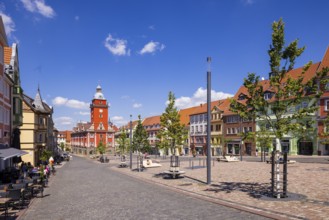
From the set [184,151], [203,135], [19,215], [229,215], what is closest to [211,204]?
[229,215]

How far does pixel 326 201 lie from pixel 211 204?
16.0ft

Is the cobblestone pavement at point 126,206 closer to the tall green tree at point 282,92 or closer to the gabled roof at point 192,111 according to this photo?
the tall green tree at point 282,92

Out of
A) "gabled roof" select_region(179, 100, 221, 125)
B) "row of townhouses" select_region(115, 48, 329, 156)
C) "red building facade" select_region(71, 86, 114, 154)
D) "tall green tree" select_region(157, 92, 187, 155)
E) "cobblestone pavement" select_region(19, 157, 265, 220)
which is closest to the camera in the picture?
"cobblestone pavement" select_region(19, 157, 265, 220)

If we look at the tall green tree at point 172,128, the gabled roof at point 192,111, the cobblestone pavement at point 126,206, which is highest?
the gabled roof at point 192,111

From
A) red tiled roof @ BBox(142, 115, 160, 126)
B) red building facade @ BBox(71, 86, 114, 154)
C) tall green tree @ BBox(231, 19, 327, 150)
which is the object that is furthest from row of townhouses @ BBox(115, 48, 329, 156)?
tall green tree @ BBox(231, 19, 327, 150)

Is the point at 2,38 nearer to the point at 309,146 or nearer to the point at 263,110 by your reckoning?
the point at 263,110

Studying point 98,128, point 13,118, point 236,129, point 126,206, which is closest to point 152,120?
point 98,128

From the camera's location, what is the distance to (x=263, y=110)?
15297mm

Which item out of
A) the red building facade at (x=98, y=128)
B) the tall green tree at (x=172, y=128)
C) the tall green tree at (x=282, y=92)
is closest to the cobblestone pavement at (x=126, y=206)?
the tall green tree at (x=282, y=92)

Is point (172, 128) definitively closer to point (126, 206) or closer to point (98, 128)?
point (126, 206)

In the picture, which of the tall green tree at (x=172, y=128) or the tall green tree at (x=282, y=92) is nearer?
the tall green tree at (x=282, y=92)

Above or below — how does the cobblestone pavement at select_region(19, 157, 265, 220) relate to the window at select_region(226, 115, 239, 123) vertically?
below

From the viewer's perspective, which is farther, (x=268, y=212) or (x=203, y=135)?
(x=203, y=135)

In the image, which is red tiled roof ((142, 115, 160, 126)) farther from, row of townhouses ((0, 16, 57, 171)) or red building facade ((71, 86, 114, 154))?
row of townhouses ((0, 16, 57, 171))
